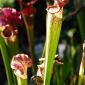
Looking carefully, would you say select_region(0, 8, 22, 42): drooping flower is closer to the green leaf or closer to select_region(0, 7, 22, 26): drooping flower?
select_region(0, 7, 22, 26): drooping flower

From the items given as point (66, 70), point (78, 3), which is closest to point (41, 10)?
point (78, 3)

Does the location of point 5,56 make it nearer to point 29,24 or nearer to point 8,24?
point 8,24

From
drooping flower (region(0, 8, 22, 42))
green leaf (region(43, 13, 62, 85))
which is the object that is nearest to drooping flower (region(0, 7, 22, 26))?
drooping flower (region(0, 8, 22, 42))

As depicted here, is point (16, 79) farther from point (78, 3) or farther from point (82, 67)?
point (78, 3)

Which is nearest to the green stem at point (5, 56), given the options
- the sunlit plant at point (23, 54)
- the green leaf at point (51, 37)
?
the sunlit plant at point (23, 54)

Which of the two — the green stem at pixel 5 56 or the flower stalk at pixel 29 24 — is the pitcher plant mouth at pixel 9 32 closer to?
the green stem at pixel 5 56

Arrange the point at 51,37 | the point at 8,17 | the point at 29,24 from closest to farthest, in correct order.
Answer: the point at 51,37 < the point at 8,17 < the point at 29,24

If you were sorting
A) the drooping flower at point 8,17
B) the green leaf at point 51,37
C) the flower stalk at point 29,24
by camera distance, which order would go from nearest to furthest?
the green leaf at point 51,37 < the drooping flower at point 8,17 < the flower stalk at point 29,24

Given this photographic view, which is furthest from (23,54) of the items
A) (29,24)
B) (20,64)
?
(29,24)

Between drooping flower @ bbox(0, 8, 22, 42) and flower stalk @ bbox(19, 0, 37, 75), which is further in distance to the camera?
flower stalk @ bbox(19, 0, 37, 75)
